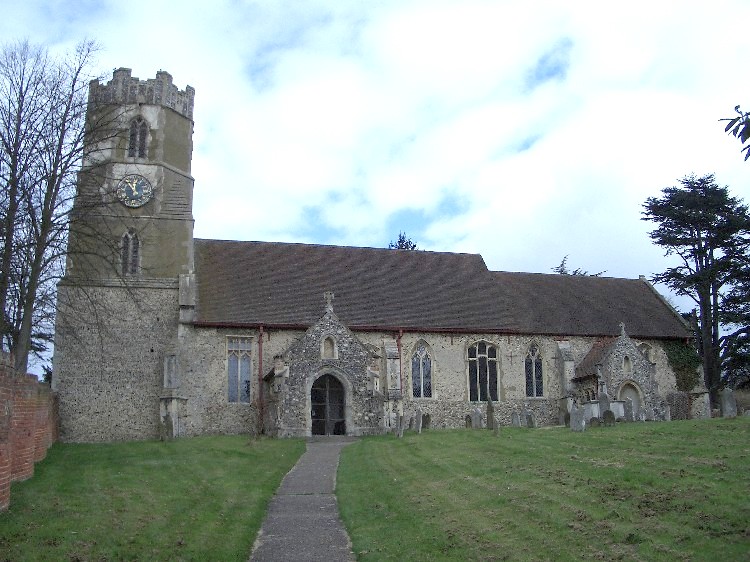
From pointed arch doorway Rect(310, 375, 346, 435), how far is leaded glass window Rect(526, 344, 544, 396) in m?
9.12

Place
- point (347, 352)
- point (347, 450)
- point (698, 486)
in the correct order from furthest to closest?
point (347, 352) < point (347, 450) < point (698, 486)

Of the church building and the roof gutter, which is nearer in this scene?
the church building

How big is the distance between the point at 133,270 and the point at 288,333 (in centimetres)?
694

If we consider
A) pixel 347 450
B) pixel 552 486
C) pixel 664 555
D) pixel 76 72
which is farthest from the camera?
pixel 347 450

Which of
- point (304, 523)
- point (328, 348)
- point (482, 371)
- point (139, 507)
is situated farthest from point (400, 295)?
point (139, 507)

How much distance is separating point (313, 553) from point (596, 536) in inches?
165

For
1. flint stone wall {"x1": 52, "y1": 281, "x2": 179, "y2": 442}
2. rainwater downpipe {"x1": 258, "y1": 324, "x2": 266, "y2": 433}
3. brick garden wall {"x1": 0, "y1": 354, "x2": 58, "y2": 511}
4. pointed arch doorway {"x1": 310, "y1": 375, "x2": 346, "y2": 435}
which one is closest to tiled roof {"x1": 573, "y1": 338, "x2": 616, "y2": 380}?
pointed arch doorway {"x1": 310, "y1": 375, "x2": 346, "y2": 435}

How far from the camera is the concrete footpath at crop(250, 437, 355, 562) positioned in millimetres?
11328

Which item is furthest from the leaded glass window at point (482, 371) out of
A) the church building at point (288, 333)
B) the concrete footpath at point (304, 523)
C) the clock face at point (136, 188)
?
the clock face at point (136, 188)

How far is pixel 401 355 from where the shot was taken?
108 feet

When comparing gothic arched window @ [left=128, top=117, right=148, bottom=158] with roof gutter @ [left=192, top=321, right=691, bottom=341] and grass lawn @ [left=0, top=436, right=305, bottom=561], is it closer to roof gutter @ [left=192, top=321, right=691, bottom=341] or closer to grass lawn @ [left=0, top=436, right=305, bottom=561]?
roof gutter @ [left=192, top=321, right=691, bottom=341]

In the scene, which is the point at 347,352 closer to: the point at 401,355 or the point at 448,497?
the point at 401,355

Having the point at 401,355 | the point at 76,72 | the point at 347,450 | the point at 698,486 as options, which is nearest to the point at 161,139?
the point at 76,72

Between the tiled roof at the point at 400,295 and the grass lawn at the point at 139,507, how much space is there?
11.7 m
